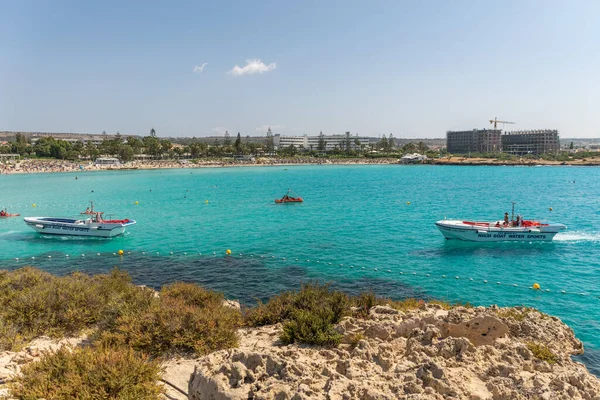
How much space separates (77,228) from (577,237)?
42530 millimetres

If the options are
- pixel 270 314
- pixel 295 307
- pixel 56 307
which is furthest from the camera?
pixel 270 314

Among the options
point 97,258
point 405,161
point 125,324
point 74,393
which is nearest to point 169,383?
point 74,393

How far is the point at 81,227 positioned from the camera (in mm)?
34469

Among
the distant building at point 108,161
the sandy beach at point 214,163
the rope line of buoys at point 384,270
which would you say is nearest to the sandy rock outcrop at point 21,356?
the rope line of buoys at point 384,270

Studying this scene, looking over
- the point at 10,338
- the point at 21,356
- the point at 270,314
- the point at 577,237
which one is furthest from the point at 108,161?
the point at 21,356

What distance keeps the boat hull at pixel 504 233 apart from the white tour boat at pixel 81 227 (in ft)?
91.9

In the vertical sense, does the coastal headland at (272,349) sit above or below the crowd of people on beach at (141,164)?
below

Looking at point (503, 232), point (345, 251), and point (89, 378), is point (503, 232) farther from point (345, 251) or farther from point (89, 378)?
point (89, 378)

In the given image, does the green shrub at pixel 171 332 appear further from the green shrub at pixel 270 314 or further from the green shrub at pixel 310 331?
the green shrub at pixel 270 314

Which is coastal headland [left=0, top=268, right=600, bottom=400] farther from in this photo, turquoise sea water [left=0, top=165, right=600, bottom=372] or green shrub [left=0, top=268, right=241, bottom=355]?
turquoise sea water [left=0, top=165, right=600, bottom=372]

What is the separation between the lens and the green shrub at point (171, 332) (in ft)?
34.3

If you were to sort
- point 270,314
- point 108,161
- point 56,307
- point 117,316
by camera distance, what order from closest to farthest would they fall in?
point 117,316 < point 56,307 < point 270,314 < point 108,161

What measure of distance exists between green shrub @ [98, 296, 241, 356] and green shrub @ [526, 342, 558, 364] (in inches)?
311

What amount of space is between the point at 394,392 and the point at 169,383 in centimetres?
494
